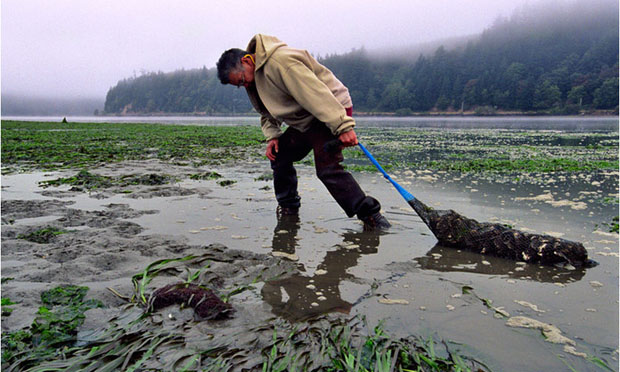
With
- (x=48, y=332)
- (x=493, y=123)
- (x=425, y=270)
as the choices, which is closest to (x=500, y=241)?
(x=425, y=270)

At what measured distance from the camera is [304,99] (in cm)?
356

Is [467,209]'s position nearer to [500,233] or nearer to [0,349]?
[500,233]

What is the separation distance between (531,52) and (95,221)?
159746 millimetres

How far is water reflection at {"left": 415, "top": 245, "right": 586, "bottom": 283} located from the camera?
287 cm

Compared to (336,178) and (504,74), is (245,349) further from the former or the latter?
(504,74)

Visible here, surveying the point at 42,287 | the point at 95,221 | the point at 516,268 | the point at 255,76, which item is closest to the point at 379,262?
the point at 516,268

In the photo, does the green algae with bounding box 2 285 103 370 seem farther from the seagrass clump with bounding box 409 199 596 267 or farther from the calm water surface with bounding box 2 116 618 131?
the calm water surface with bounding box 2 116 618 131

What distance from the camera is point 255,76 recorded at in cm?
381

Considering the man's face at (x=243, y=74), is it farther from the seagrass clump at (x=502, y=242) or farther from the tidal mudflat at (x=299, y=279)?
the seagrass clump at (x=502, y=242)

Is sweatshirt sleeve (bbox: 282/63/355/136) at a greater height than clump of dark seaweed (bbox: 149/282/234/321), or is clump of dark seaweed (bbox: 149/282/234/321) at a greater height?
sweatshirt sleeve (bbox: 282/63/355/136)

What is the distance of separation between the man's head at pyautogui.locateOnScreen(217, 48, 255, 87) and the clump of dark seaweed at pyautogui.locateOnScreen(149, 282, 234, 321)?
2.06 meters

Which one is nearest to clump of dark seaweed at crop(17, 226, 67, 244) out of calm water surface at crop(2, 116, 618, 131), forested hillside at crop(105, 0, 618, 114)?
calm water surface at crop(2, 116, 618, 131)

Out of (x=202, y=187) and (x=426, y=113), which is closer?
(x=202, y=187)

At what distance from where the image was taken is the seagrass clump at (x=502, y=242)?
3053 mm
